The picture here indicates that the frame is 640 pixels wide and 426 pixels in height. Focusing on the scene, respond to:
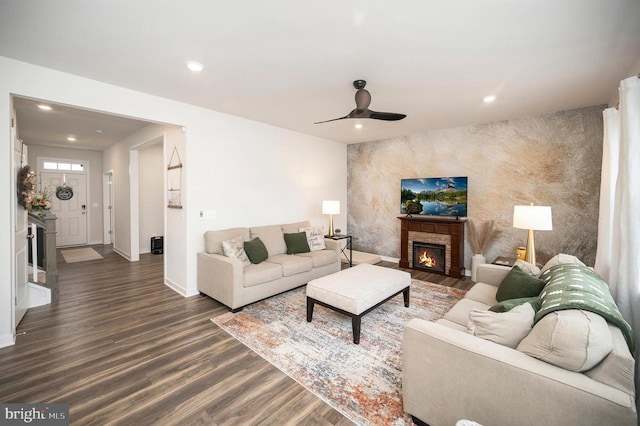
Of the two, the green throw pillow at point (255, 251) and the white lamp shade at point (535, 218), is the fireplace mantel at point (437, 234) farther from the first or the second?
the green throw pillow at point (255, 251)

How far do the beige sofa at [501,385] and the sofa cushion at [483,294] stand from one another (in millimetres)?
1144

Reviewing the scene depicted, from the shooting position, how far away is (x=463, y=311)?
2225mm

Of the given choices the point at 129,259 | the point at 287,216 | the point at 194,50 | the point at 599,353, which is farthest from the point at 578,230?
the point at 129,259

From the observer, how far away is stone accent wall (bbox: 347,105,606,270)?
3.87 meters

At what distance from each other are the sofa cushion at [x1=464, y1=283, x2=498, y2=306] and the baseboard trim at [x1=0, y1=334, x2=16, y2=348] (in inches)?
169

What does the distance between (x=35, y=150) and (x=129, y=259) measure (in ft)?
13.5

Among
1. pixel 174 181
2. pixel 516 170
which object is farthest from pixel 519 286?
pixel 174 181

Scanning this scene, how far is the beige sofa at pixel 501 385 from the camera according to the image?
1.13 m

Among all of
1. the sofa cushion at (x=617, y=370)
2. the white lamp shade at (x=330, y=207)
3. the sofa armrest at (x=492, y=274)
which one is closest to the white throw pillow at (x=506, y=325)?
the sofa cushion at (x=617, y=370)

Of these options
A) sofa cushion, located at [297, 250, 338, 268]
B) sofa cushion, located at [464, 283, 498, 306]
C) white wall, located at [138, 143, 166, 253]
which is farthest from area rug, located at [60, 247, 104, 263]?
sofa cushion, located at [464, 283, 498, 306]

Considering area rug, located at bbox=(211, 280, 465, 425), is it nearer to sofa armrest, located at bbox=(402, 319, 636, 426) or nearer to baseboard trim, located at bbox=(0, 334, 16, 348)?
sofa armrest, located at bbox=(402, 319, 636, 426)

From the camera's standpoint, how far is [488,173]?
462cm

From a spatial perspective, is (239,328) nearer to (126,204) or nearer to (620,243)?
(620,243)

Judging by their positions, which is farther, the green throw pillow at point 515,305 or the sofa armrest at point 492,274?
the sofa armrest at point 492,274
